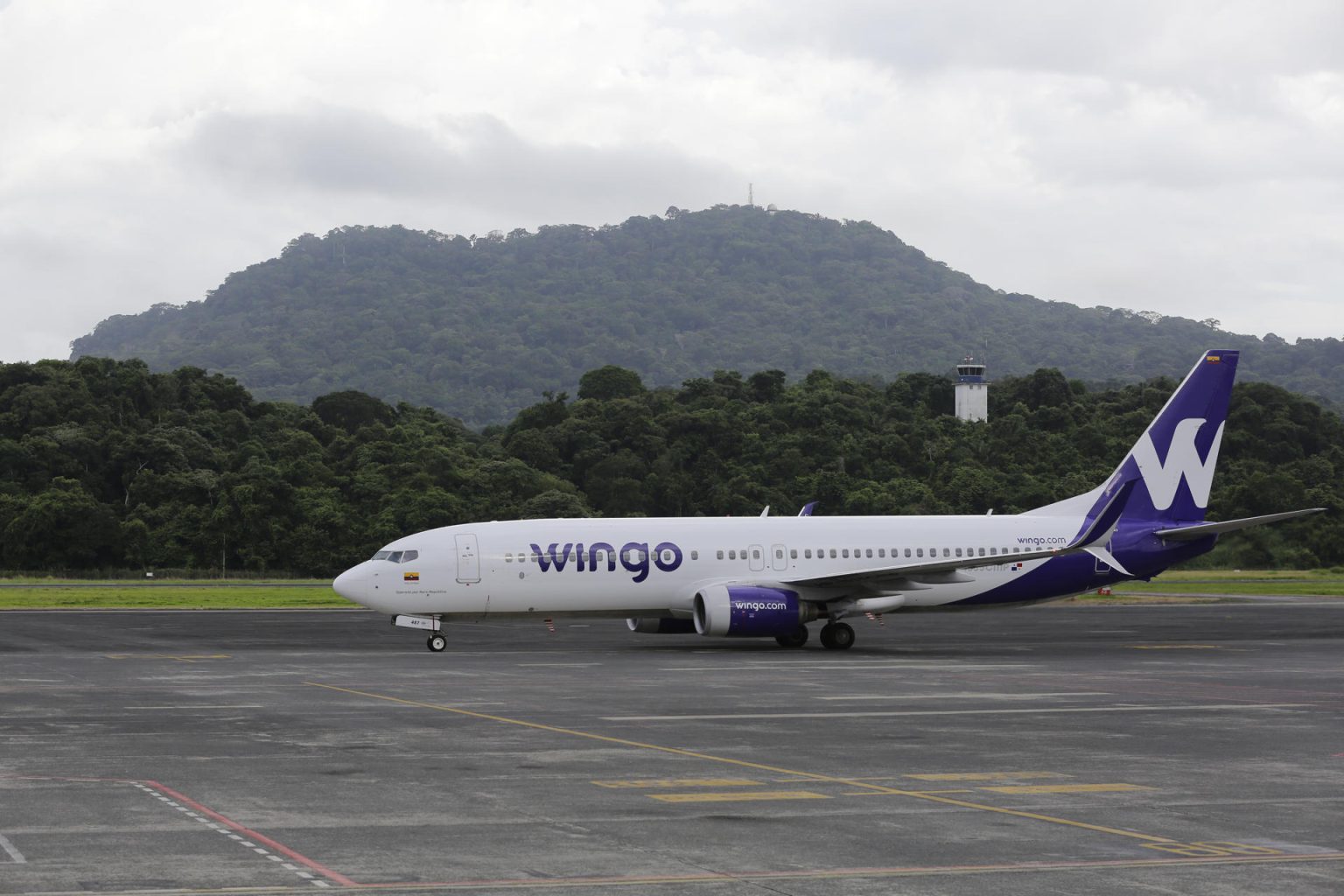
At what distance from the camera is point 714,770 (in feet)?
62.7

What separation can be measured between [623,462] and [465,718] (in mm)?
97240

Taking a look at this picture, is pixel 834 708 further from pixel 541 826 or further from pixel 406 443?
Result: pixel 406 443

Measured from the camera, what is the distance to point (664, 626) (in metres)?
44.6

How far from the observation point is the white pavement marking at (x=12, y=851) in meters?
13.2

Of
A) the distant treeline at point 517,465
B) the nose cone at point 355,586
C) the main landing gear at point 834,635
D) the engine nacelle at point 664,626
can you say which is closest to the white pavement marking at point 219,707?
the nose cone at point 355,586

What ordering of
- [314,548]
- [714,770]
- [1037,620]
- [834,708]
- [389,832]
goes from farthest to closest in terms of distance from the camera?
[314,548] < [1037,620] < [834,708] < [714,770] < [389,832]

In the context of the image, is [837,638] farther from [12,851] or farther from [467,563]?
[12,851]

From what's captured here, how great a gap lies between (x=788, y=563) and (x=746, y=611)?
9.63 feet

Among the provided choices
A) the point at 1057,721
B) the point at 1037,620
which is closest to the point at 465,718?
the point at 1057,721

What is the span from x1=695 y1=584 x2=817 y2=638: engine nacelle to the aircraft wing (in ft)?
3.82

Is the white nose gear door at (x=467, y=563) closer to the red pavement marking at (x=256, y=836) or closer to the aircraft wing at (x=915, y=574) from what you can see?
the aircraft wing at (x=915, y=574)

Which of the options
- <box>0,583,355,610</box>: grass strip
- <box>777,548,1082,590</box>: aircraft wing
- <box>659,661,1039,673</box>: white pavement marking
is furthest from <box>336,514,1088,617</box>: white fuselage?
<box>0,583,355,610</box>: grass strip

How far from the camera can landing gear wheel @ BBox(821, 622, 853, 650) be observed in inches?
1666

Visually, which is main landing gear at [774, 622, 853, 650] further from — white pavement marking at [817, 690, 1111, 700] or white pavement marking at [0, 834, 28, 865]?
white pavement marking at [0, 834, 28, 865]
